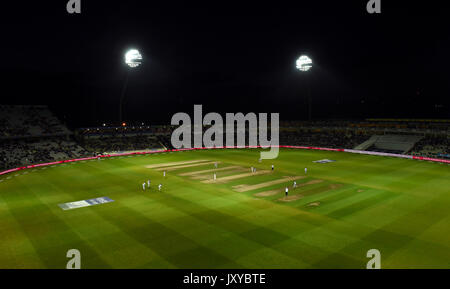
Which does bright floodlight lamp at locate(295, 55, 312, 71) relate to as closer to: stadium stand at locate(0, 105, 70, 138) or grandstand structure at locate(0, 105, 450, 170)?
grandstand structure at locate(0, 105, 450, 170)

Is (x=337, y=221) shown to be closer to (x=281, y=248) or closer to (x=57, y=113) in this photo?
(x=281, y=248)

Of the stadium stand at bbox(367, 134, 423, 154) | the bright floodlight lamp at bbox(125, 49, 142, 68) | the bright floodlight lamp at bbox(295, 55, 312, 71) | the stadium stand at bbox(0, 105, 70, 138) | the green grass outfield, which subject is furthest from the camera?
the bright floodlight lamp at bbox(295, 55, 312, 71)

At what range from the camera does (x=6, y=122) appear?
6419 cm

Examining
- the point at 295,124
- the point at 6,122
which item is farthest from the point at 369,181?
the point at 6,122

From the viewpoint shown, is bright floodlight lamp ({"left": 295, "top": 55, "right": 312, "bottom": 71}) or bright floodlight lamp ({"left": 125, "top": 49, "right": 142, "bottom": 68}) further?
bright floodlight lamp ({"left": 295, "top": 55, "right": 312, "bottom": 71})

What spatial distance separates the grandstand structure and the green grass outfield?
21190 millimetres

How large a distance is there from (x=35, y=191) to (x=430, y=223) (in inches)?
1524

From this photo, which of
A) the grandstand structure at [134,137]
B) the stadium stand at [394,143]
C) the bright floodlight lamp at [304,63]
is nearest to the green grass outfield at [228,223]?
the grandstand structure at [134,137]

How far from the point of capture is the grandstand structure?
57.9 meters

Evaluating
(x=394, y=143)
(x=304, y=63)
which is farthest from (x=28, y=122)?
(x=394, y=143)

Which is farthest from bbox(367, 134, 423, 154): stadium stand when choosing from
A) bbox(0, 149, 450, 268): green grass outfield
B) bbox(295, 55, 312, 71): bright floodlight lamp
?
bbox(0, 149, 450, 268): green grass outfield

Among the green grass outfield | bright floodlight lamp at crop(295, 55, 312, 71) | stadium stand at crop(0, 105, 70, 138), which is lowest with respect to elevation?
the green grass outfield

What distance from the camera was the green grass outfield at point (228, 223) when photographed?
54.9 feet

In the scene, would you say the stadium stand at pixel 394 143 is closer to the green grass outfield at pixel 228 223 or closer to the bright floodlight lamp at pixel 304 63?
the bright floodlight lamp at pixel 304 63
